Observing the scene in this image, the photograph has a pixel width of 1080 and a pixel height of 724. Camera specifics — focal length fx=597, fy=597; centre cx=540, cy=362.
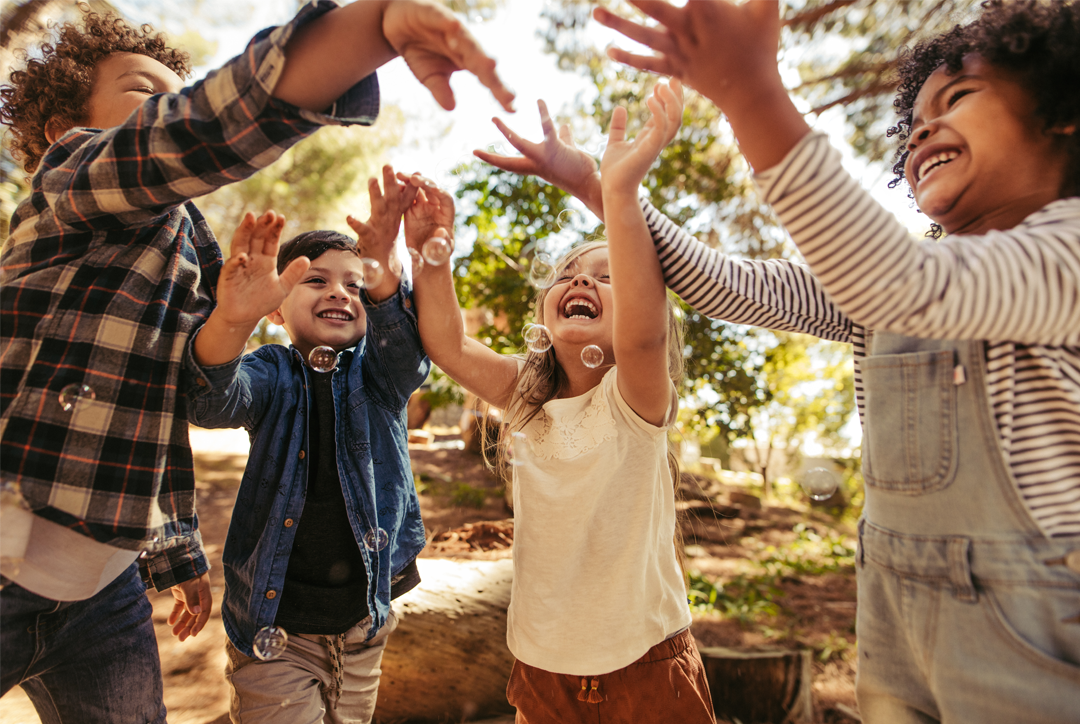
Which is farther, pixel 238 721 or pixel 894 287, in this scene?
pixel 238 721

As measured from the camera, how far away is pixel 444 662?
2963 millimetres

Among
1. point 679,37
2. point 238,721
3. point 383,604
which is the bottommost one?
point 238,721

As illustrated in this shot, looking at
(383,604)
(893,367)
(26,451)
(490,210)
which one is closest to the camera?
(893,367)

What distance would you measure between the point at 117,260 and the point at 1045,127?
2.03 meters

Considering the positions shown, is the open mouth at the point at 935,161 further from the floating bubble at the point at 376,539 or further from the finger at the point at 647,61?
the floating bubble at the point at 376,539

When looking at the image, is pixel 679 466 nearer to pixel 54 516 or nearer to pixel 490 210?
pixel 54 516

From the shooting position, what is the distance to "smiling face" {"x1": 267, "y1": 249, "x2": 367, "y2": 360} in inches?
79.7

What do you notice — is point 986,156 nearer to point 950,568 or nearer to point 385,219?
point 950,568

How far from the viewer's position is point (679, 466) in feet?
7.05

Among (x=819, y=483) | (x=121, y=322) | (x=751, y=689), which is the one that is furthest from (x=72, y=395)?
(x=751, y=689)

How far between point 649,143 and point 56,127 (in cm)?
176

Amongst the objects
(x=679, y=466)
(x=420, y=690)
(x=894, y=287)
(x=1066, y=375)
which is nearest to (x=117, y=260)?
(x=894, y=287)

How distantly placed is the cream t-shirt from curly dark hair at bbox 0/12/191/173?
1733 millimetres

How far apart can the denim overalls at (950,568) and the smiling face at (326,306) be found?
157 centimetres
